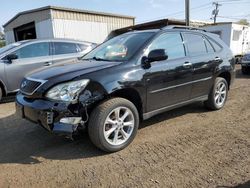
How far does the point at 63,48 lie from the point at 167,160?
18.5ft

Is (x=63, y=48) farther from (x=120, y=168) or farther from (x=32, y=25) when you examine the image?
(x=32, y=25)

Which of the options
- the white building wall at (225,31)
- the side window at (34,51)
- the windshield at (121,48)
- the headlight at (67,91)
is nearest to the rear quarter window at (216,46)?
the windshield at (121,48)

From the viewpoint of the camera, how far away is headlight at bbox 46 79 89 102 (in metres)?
3.32

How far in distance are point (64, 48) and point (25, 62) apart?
133cm

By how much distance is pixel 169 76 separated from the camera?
14.0 feet

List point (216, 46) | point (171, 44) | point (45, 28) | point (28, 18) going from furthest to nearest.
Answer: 1. point (28, 18)
2. point (45, 28)
3. point (216, 46)
4. point (171, 44)

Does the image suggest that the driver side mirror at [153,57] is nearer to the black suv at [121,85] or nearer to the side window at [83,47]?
the black suv at [121,85]

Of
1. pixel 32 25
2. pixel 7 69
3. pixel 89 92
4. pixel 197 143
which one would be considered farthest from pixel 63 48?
pixel 32 25

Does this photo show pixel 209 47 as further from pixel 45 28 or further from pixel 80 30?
pixel 80 30

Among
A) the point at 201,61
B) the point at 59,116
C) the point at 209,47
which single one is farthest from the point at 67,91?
the point at 209,47

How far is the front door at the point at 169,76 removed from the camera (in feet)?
13.3

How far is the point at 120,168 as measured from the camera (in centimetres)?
323

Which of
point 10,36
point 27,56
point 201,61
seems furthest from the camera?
point 10,36

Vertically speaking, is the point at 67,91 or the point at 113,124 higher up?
the point at 67,91
